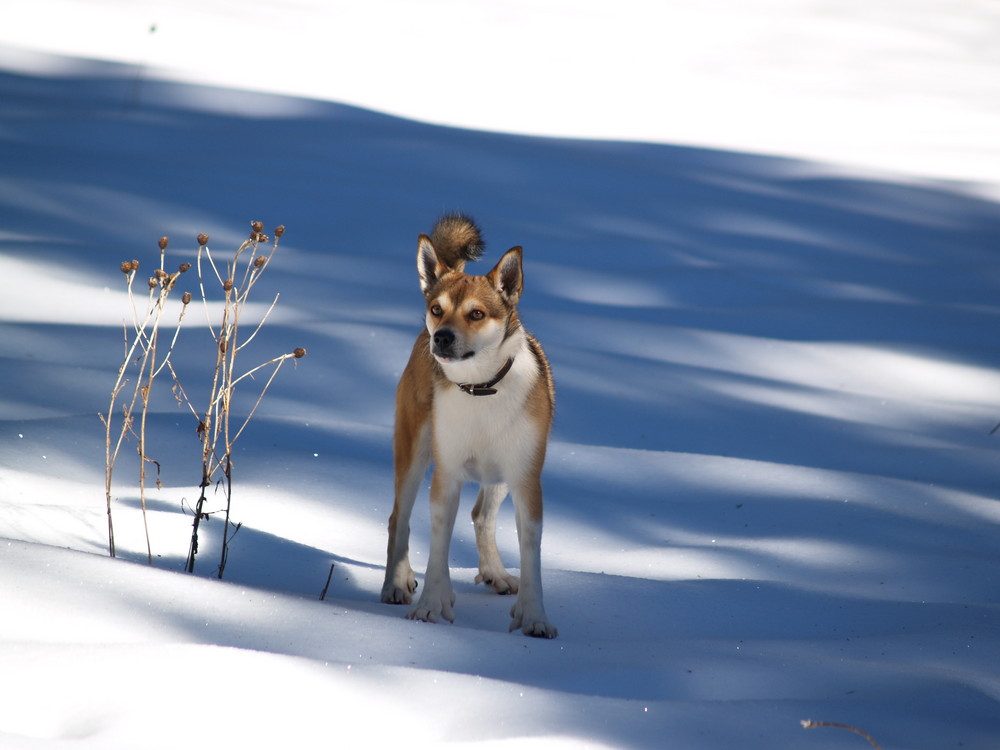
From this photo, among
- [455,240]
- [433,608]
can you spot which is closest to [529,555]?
[433,608]

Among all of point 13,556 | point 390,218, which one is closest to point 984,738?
point 13,556

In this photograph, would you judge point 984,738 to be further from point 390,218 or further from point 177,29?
point 177,29

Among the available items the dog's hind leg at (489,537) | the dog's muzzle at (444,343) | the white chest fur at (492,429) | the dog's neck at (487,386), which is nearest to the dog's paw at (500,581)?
the dog's hind leg at (489,537)

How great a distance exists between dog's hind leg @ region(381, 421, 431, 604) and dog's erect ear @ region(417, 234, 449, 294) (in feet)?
1.48

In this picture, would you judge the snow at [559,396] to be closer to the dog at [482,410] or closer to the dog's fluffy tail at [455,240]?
the dog at [482,410]

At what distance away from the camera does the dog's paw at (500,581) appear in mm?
3822

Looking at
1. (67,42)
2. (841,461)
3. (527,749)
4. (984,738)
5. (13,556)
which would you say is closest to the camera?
(527,749)

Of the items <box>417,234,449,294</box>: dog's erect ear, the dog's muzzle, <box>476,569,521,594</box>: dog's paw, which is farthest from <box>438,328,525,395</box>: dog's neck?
<box>476,569,521,594</box>: dog's paw

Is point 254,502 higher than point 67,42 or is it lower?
lower

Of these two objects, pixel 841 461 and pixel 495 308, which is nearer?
pixel 495 308

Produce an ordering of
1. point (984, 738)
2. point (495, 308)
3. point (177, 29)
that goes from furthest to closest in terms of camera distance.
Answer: point (177, 29) < point (495, 308) < point (984, 738)

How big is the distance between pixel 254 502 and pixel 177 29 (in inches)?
498

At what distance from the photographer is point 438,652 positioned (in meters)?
2.99

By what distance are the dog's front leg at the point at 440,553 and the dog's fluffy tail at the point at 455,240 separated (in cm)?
80
